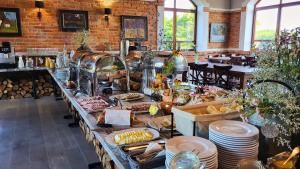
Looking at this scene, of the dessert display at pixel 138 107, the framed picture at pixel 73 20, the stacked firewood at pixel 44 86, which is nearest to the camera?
the dessert display at pixel 138 107

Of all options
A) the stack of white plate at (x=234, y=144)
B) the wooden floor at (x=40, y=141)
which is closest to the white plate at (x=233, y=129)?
the stack of white plate at (x=234, y=144)

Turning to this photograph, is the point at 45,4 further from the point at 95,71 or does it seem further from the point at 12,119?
the point at 95,71

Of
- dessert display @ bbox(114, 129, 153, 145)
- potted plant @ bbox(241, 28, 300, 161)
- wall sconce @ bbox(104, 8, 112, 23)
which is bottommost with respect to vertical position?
dessert display @ bbox(114, 129, 153, 145)

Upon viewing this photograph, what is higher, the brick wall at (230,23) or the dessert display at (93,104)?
the brick wall at (230,23)

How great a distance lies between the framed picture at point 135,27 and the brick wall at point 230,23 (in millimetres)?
3002

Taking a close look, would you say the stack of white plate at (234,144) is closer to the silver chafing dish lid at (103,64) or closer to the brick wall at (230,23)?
the silver chafing dish lid at (103,64)

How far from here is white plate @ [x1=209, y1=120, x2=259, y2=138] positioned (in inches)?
42.4

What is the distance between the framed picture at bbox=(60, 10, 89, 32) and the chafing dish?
401 centimetres

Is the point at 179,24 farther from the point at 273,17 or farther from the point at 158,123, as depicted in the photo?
the point at 158,123

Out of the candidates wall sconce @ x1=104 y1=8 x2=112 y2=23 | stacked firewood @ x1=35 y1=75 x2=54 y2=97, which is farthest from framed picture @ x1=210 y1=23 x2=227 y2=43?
stacked firewood @ x1=35 y1=75 x2=54 y2=97

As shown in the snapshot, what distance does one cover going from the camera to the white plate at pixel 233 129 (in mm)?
1078

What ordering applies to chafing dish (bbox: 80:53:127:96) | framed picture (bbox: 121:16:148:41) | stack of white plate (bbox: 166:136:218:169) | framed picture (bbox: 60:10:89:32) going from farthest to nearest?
framed picture (bbox: 121:16:148:41) → framed picture (bbox: 60:10:89:32) → chafing dish (bbox: 80:53:127:96) → stack of white plate (bbox: 166:136:218:169)

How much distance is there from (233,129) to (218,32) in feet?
29.7

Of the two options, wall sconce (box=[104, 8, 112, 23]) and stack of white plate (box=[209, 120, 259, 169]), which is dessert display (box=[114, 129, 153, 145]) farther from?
wall sconce (box=[104, 8, 112, 23])
